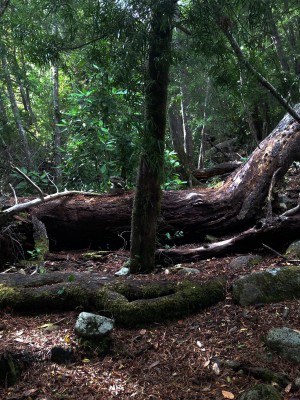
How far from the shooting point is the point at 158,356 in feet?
9.47

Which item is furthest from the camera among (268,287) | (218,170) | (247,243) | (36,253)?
(218,170)

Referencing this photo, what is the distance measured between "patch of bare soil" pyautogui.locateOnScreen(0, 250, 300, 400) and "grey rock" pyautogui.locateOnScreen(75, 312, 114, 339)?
0.11m

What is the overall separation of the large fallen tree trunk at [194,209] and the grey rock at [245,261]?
3.85ft

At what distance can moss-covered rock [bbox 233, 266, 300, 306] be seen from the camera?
3477 millimetres

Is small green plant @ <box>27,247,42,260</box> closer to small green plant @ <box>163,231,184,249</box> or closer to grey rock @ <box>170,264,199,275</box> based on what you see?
small green plant @ <box>163,231,184,249</box>

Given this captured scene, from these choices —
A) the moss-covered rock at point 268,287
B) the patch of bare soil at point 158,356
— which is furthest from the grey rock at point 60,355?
the moss-covered rock at point 268,287

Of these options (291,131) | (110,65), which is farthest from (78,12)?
(291,131)

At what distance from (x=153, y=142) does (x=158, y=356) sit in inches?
72.5

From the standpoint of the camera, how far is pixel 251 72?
112 inches

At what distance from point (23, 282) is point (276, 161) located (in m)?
4.22

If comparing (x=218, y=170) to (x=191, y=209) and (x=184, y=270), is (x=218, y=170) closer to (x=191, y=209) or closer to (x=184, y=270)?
(x=191, y=209)

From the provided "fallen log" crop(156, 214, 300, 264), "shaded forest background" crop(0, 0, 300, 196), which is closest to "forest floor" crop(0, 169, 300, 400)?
"fallen log" crop(156, 214, 300, 264)

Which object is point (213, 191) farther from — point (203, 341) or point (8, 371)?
point (8, 371)

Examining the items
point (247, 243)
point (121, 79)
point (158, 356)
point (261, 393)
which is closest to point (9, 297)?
point (158, 356)
